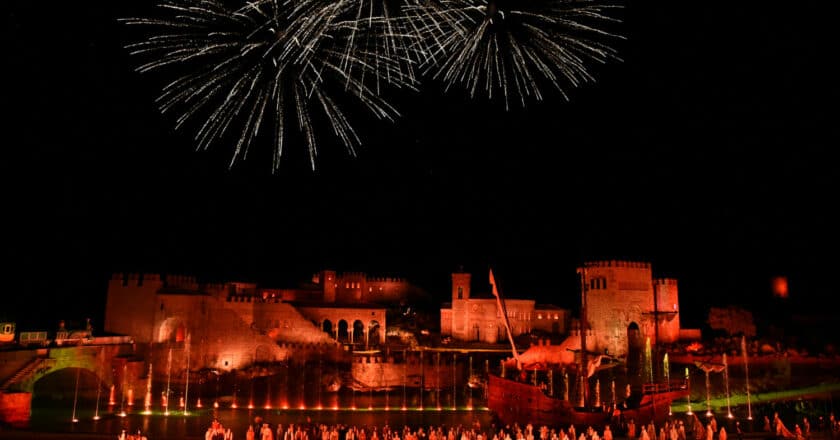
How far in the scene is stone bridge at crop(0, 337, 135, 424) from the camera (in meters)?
23.3

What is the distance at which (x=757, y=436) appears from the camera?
67.7 feet

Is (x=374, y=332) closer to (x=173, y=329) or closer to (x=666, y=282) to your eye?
(x=173, y=329)

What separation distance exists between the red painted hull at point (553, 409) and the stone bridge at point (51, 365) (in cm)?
1957

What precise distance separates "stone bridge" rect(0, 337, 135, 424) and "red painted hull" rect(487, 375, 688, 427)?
64.2 ft

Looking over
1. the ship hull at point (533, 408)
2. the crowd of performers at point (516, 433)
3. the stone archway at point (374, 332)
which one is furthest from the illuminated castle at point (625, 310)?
the stone archway at point (374, 332)

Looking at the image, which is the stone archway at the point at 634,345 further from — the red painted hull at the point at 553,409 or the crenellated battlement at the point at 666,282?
the red painted hull at the point at 553,409

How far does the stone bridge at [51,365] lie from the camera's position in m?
A: 23.3

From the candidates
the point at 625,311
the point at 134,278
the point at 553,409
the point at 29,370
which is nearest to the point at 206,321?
the point at 134,278

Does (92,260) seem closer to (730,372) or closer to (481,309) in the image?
(481,309)

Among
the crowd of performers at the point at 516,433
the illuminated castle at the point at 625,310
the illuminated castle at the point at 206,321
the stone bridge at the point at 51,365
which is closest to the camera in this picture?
the crowd of performers at the point at 516,433

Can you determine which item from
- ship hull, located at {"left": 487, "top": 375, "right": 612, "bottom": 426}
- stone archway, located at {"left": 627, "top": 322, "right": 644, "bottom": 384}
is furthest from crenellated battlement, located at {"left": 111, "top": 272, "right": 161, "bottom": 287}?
stone archway, located at {"left": 627, "top": 322, "right": 644, "bottom": 384}

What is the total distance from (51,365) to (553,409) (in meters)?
22.8

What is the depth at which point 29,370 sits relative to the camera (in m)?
25.8

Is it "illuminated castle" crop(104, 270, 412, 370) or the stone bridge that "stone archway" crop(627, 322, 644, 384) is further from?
the stone bridge
